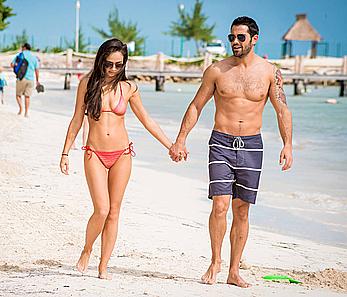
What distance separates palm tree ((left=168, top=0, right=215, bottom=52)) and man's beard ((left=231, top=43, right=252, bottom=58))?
94.1m

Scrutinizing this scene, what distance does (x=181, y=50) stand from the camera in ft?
302

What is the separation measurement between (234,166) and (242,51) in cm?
85

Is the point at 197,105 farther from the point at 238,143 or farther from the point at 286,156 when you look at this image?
the point at 286,156

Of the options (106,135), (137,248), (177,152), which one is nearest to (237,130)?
(177,152)

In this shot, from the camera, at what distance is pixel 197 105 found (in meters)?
6.58

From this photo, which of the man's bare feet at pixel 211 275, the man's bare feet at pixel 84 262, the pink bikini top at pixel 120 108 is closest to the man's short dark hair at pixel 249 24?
the pink bikini top at pixel 120 108

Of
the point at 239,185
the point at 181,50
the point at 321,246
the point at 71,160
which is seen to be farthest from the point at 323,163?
the point at 181,50

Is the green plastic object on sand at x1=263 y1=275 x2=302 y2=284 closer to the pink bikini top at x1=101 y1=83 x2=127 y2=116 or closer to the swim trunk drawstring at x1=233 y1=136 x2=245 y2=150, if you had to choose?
the swim trunk drawstring at x1=233 y1=136 x2=245 y2=150

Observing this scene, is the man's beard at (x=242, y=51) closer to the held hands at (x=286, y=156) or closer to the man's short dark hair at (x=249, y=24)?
the man's short dark hair at (x=249, y=24)

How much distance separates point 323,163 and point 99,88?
11.7 meters

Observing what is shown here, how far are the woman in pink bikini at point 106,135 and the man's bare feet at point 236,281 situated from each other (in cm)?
92

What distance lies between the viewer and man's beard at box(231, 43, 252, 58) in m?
6.38

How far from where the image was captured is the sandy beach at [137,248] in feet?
20.0

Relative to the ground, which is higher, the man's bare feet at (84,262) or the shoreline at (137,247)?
the man's bare feet at (84,262)
